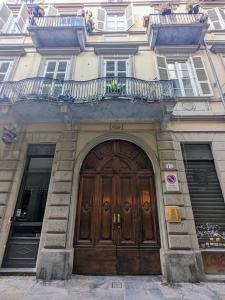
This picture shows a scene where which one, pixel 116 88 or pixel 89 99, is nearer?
pixel 89 99

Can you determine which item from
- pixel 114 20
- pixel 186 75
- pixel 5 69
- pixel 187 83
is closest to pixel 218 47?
pixel 186 75

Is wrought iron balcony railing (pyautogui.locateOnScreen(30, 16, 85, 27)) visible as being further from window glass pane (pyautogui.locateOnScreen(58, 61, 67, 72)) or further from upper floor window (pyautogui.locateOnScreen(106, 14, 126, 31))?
upper floor window (pyautogui.locateOnScreen(106, 14, 126, 31))

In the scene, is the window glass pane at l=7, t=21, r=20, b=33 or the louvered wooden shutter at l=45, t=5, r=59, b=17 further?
the louvered wooden shutter at l=45, t=5, r=59, b=17

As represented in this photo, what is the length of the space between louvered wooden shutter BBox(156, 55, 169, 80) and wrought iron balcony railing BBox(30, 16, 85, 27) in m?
3.90

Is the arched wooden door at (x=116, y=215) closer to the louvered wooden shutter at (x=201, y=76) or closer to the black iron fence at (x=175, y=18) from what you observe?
the louvered wooden shutter at (x=201, y=76)

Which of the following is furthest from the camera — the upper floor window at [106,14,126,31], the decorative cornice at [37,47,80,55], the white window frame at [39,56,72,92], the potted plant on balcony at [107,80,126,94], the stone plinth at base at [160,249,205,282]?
the upper floor window at [106,14,126,31]

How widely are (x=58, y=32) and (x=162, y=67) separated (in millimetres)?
4999

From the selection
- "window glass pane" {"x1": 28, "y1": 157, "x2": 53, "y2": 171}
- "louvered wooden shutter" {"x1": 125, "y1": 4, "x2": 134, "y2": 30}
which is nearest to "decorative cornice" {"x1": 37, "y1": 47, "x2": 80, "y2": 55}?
"louvered wooden shutter" {"x1": 125, "y1": 4, "x2": 134, "y2": 30}

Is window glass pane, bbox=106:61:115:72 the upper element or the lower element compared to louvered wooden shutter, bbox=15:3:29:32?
lower

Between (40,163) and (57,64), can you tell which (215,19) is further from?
(40,163)

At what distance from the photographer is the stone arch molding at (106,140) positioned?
5.25m

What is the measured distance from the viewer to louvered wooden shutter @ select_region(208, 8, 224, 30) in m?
9.38

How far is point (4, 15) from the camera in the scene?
32.4 feet

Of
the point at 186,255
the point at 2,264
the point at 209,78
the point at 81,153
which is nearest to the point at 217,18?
the point at 209,78
